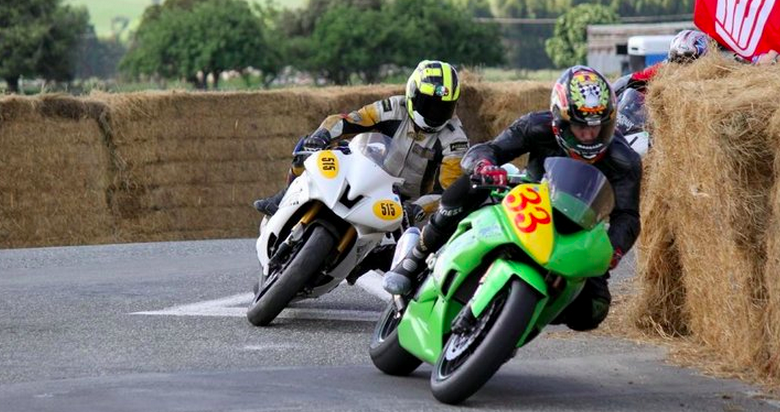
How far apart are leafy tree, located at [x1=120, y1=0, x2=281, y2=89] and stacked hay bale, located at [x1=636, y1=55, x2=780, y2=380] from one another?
4940 centimetres

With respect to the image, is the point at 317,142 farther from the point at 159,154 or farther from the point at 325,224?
the point at 159,154

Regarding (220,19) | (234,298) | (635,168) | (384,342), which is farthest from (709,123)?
(220,19)

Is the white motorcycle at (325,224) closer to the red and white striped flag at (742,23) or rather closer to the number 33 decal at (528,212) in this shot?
the red and white striped flag at (742,23)

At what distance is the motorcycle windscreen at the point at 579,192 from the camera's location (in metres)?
6.53

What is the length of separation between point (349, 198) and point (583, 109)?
2.15 metres

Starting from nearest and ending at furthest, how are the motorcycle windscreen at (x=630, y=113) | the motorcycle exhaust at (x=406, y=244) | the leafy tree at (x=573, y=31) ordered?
the motorcycle exhaust at (x=406, y=244), the motorcycle windscreen at (x=630, y=113), the leafy tree at (x=573, y=31)

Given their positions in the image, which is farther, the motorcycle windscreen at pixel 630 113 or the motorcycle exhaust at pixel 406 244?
the motorcycle windscreen at pixel 630 113

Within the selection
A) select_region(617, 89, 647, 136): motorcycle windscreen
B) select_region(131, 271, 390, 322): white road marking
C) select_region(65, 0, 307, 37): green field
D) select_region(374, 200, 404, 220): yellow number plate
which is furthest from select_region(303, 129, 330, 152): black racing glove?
select_region(65, 0, 307, 37): green field

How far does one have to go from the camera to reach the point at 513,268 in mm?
6473

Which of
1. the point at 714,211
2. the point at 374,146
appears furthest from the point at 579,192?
the point at 374,146

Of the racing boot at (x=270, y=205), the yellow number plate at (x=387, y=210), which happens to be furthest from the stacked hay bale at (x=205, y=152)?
the yellow number plate at (x=387, y=210)

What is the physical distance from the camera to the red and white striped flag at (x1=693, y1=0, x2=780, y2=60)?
930cm

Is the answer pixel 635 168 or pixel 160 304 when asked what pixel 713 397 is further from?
pixel 160 304

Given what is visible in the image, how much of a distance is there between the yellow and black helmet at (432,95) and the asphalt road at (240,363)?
1216 millimetres
